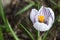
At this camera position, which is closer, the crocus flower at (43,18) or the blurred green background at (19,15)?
the crocus flower at (43,18)

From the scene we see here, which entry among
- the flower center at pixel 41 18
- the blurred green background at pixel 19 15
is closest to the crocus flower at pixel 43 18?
the flower center at pixel 41 18

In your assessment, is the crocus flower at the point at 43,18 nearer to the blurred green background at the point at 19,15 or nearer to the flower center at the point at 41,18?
the flower center at the point at 41,18

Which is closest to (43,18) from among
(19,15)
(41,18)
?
(41,18)

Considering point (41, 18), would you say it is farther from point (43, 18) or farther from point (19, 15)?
point (19, 15)

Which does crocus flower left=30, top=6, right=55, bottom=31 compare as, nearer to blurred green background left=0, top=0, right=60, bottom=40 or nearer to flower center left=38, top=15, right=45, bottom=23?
flower center left=38, top=15, right=45, bottom=23

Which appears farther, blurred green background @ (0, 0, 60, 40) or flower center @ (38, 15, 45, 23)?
blurred green background @ (0, 0, 60, 40)

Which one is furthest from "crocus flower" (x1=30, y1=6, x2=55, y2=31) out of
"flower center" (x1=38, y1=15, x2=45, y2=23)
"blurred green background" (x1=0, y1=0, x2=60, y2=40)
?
"blurred green background" (x1=0, y1=0, x2=60, y2=40)

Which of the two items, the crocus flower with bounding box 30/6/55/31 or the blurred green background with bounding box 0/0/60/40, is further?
the blurred green background with bounding box 0/0/60/40

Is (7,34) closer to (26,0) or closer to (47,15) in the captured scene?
(26,0)

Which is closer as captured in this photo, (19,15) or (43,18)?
(43,18)
